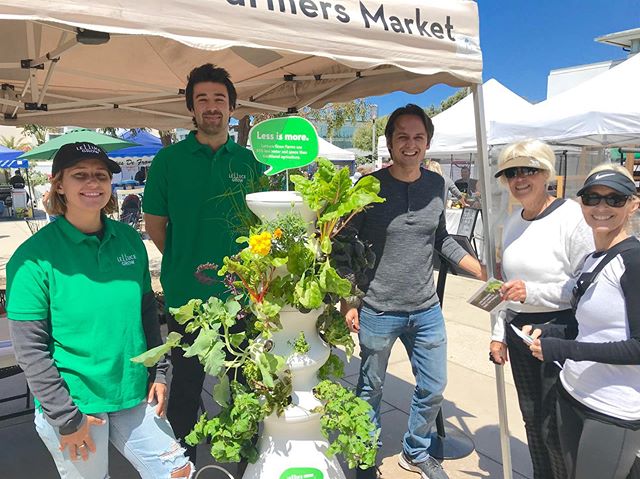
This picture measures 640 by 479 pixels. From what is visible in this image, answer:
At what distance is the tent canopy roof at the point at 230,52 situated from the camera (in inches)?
59.9

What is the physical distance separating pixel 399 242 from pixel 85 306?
148cm

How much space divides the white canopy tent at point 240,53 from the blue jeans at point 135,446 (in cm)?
133

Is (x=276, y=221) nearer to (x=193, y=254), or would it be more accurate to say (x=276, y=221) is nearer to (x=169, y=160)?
(x=193, y=254)

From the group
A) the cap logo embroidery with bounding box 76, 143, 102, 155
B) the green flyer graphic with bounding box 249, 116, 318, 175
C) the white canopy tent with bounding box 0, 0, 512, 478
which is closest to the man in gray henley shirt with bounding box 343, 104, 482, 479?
the white canopy tent with bounding box 0, 0, 512, 478

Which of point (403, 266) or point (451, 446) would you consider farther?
point (451, 446)

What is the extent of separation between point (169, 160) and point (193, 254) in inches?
18.4

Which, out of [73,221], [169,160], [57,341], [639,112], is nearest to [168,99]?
[169,160]

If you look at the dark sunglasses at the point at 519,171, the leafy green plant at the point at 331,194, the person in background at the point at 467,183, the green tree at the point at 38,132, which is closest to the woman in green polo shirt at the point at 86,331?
the leafy green plant at the point at 331,194

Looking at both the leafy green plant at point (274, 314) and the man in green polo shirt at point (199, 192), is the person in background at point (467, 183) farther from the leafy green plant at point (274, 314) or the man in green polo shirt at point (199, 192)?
the leafy green plant at point (274, 314)

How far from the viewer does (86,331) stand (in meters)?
1.64

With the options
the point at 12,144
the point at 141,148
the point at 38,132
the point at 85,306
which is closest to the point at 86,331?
the point at 85,306

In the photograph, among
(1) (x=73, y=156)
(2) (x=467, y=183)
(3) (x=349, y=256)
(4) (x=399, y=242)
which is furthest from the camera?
(2) (x=467, y=183)

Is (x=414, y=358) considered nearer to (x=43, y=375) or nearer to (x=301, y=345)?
(x=301, y=345)

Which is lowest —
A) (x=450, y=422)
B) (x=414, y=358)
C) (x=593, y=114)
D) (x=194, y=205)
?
(x=450, y=422)
